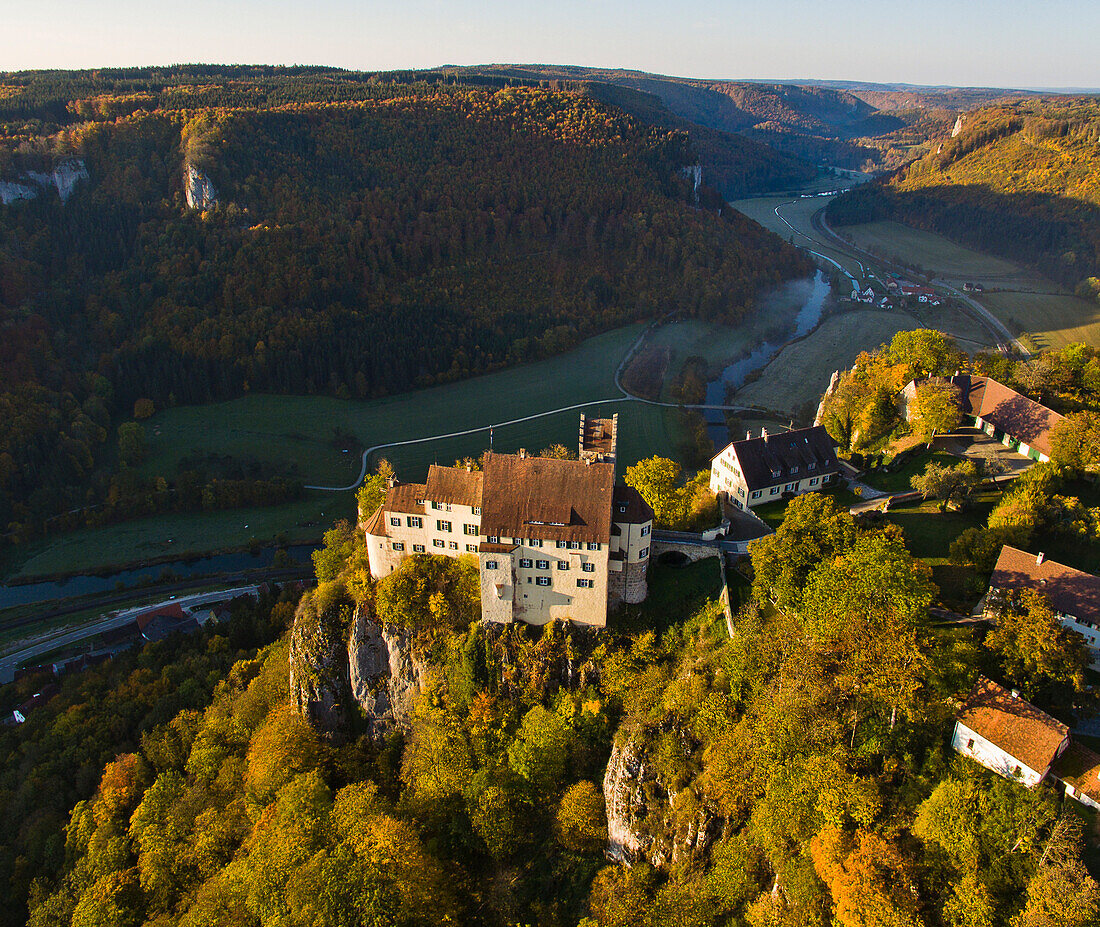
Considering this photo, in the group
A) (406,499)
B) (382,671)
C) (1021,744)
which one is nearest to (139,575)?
(382,671)

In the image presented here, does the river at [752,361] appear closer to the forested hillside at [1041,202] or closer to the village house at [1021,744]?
the forested hillside at [1041,202]

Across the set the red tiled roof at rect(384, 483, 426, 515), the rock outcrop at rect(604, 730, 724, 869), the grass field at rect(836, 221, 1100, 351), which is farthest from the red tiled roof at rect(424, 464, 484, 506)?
the grass field at rect(836, 221, 1100, 351)

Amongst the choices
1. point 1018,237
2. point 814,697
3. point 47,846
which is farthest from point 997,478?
point 1018,237

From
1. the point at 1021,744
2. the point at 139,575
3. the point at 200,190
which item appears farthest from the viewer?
the point at 200,190

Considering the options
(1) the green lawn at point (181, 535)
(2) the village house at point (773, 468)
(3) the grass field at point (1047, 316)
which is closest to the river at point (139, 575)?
(1) the green lawn at point (181, 535)

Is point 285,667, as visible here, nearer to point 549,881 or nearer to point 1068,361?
point 549,881

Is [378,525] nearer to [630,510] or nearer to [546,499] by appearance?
[546,499]
